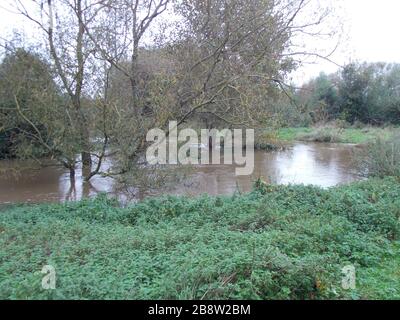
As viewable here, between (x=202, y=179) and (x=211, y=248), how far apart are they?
323 inches

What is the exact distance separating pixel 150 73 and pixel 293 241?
6.51 meters

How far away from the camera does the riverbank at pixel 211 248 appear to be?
130 inches

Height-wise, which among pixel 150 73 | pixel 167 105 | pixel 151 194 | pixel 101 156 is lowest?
pixel 151 194

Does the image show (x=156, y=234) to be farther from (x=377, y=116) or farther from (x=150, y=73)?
(x=377, y=116)

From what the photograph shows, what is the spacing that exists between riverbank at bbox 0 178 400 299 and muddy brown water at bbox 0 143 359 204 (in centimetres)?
266

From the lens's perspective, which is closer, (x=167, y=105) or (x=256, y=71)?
(x=167, y=105)

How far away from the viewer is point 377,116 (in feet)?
93.3

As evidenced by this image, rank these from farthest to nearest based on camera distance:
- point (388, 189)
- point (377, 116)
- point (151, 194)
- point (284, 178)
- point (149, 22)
A: point (377, 116), point (284, 178), point (149, 22), point (151, 194), point (388, 189)

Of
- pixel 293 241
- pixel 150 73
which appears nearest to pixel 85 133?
→ pixel 150 73

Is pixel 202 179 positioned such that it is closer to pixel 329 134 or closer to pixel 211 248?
pixel 211 248

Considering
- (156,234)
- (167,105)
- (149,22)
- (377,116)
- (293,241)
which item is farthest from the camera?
(377,116)

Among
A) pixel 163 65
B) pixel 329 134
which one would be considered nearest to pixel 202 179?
pixel 163 65

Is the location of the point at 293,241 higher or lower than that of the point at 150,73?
lower

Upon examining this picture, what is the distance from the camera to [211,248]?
169 inches
